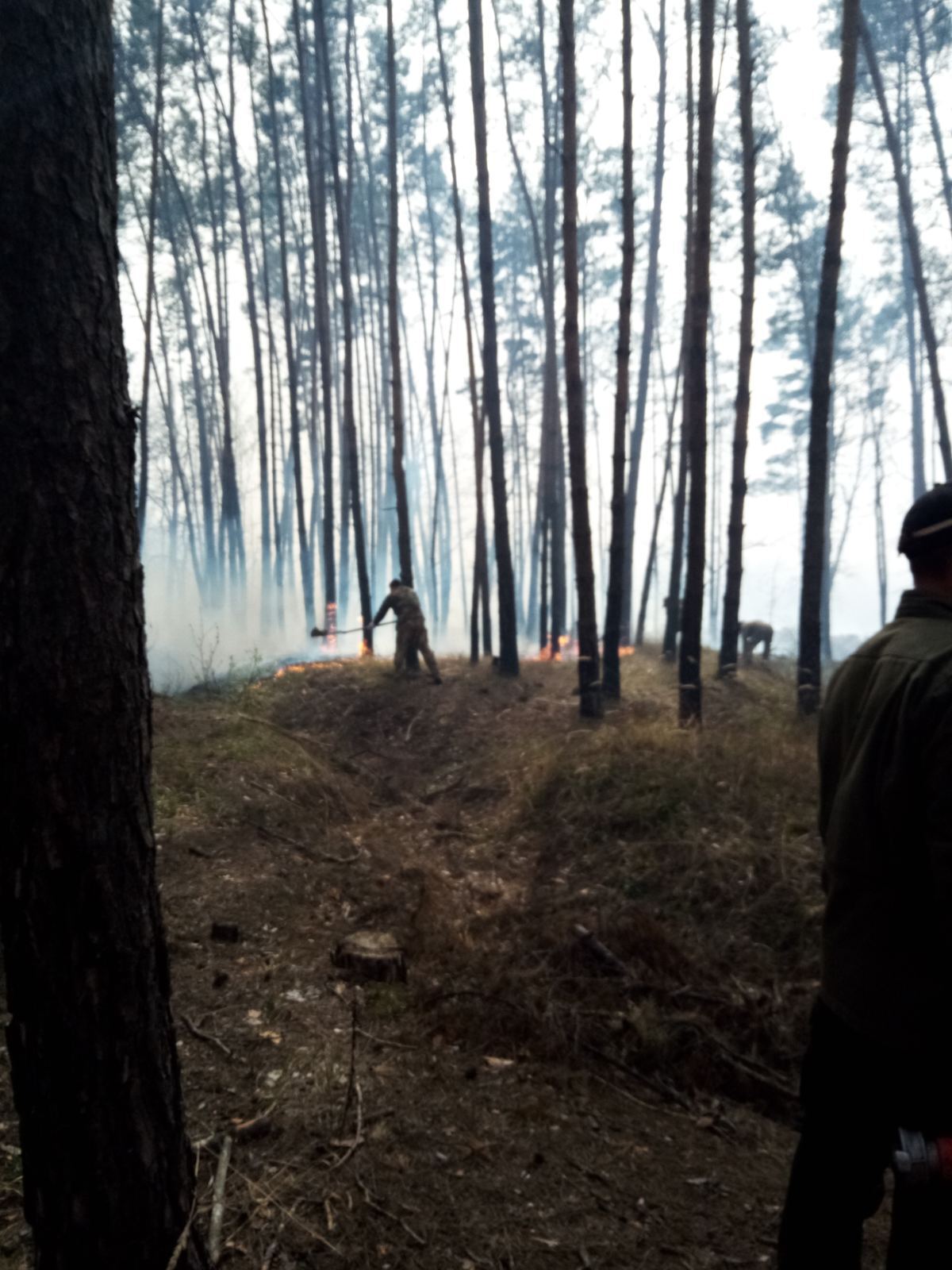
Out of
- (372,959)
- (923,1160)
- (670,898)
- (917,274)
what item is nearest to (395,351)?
(917,274)

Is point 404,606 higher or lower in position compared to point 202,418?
lower

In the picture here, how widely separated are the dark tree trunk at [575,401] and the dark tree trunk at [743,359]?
88.1 inches

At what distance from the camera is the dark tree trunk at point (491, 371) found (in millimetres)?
10961

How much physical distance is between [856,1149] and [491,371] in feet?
37.8

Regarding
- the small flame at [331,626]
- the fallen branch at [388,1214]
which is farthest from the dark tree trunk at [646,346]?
the fallen branch at [388,1214]

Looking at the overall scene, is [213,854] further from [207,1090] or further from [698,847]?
[698,847]

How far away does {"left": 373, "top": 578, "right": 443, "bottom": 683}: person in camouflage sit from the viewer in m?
11.2

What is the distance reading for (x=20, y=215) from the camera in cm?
154

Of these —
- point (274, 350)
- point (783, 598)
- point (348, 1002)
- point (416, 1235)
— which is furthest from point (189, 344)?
point (783, 598)

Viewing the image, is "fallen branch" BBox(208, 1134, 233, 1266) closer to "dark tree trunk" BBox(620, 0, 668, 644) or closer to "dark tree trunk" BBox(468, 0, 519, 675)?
"dark tree trunk" BBox(468, 0, 519, 675)

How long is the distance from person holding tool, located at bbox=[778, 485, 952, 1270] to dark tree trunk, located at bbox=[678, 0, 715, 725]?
21.7ft

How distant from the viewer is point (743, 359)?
10938mm

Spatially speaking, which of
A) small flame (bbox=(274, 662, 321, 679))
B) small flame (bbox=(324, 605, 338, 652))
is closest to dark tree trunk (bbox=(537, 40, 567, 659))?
small flame (bbox=(324, 605, 338, 652))

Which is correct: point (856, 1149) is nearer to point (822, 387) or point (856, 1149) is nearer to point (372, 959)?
point (372, 959)
